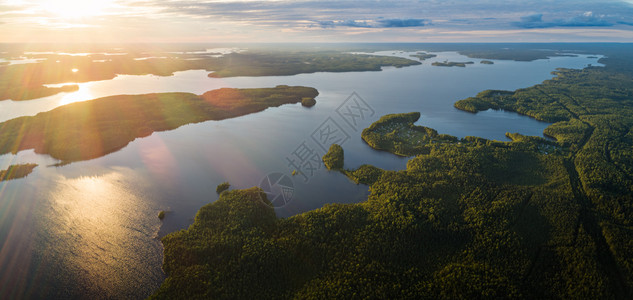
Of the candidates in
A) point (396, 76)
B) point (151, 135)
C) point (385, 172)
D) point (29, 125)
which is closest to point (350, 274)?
point (385, 172)

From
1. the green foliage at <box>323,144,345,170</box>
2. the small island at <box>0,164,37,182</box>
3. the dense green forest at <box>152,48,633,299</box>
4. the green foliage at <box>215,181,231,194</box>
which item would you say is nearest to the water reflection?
the dense green forest at <box>152,48,633,299</box>

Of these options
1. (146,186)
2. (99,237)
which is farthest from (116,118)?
(99,237)

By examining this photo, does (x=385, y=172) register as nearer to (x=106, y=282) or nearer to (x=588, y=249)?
(x=588, y=249)

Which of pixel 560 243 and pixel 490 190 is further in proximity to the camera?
pixel 490 190

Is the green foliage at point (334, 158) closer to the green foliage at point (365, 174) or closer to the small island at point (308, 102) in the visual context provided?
the green foliage at point (365, 174)

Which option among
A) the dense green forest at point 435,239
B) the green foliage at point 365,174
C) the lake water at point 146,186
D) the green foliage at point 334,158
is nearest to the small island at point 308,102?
the lake water at point 146,186

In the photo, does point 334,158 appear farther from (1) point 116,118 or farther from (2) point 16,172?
(1) point 116,118
